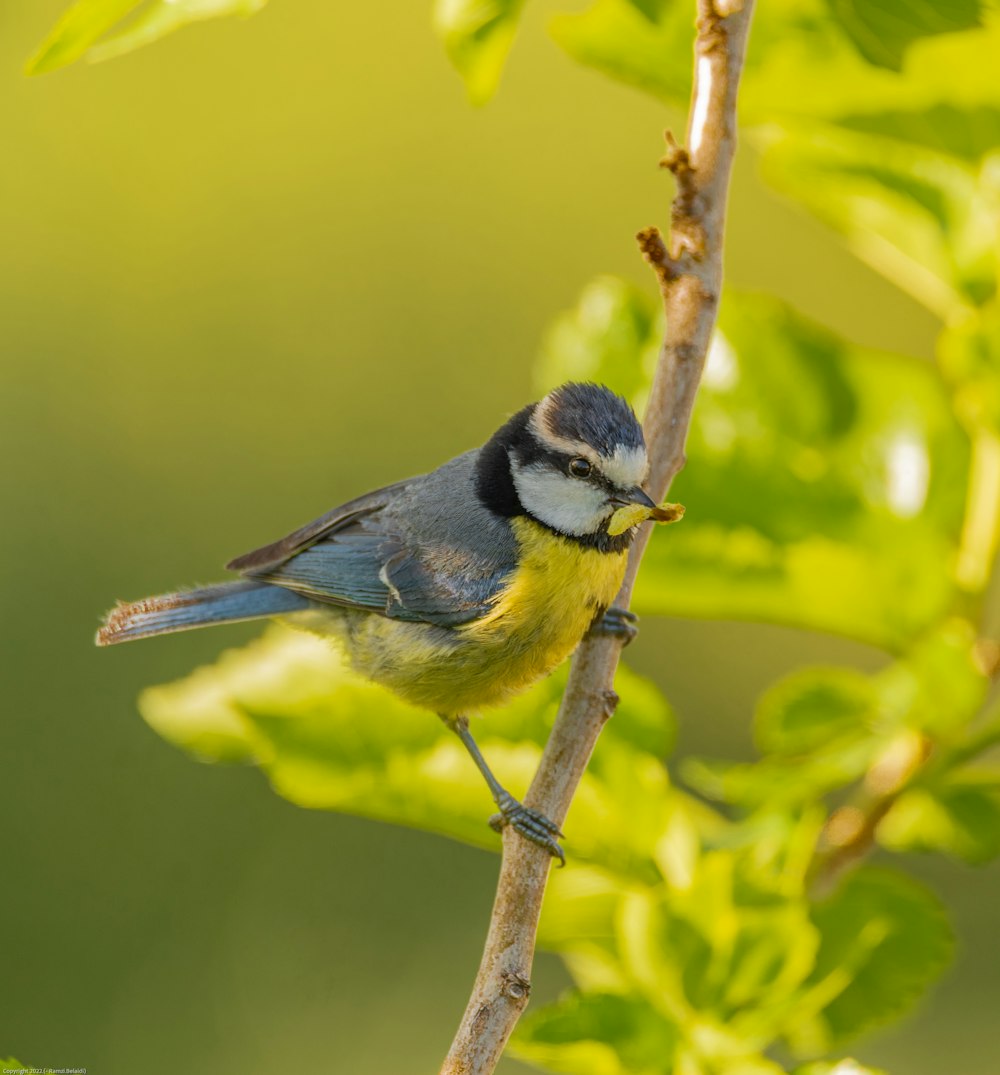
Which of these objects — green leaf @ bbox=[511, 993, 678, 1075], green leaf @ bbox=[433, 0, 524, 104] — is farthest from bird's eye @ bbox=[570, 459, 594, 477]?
green leaf @ bbox=[511, 993, 678, 1075]

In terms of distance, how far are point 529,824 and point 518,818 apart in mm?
27

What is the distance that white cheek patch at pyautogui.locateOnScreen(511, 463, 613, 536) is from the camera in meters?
1.71

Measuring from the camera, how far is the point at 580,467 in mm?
1707

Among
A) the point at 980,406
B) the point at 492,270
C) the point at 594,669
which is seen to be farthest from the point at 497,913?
the point at 492,270

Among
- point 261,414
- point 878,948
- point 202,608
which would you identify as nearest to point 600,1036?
point 878,948

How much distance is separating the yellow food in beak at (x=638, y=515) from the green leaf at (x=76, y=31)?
67cm

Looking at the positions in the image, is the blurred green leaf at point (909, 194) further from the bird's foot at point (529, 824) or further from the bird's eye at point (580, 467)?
the bird's foot at point (529, 824)

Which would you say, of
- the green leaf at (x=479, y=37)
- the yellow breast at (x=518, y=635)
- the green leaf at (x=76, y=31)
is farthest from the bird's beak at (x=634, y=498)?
the green leaf at (x=76, y=31)

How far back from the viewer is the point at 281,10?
17.9 ft

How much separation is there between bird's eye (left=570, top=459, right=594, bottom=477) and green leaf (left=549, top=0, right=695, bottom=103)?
1.58 feet

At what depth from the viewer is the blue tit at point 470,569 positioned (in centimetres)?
170

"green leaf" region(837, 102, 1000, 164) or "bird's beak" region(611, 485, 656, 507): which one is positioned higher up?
"green leaf" region(837, 102, 1000, 164)

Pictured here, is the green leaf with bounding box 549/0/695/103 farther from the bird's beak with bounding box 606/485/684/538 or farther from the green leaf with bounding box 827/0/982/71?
the bird's beak with bounding box 606/485/684/538

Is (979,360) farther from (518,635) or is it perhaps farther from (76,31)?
(76,31)
